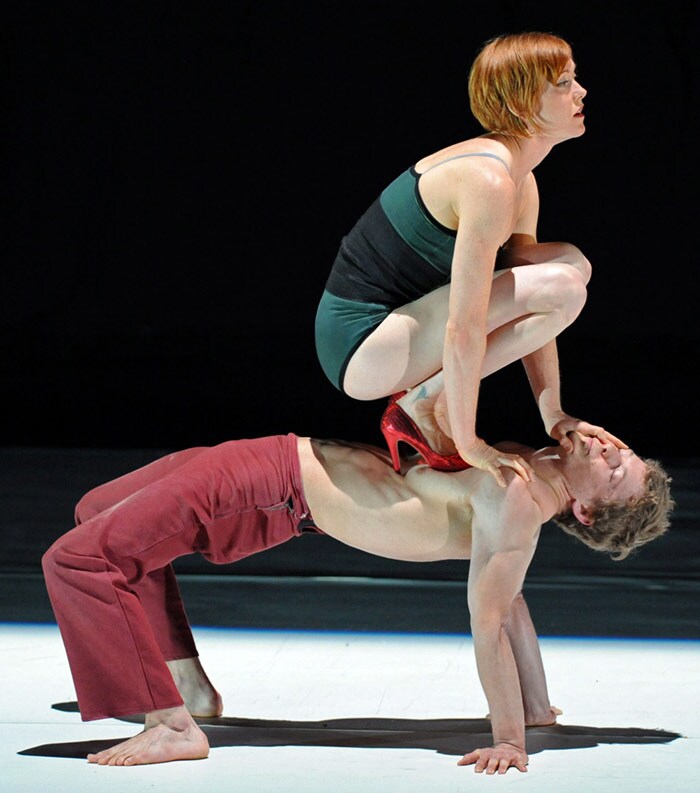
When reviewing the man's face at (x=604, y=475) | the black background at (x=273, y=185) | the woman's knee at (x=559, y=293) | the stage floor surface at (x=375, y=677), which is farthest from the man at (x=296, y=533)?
the black background at (x=273, y=185)

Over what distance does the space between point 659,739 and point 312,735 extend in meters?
0.72

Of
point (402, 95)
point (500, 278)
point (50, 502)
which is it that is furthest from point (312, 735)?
point (402, 95)

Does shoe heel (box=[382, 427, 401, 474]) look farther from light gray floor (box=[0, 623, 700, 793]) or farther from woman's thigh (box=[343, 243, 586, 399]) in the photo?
light gray floor (box=[0, 623, 700, 793])

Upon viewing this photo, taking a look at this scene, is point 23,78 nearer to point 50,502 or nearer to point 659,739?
point 50,502

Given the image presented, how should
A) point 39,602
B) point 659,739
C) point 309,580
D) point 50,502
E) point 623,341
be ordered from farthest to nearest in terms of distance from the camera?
1. point 623,341
2. point 50,502
3. point 309,580
4. point 39,602
5. point 659,739

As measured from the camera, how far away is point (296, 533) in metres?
3.03

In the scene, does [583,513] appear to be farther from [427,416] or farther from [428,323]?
[428,323]

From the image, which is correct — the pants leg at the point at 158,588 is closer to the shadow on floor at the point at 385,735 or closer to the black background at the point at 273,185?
the shadow on floor at the point at 385,735

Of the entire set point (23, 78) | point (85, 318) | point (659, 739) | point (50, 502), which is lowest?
point (659, 739)

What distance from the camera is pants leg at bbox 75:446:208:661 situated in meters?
3.08

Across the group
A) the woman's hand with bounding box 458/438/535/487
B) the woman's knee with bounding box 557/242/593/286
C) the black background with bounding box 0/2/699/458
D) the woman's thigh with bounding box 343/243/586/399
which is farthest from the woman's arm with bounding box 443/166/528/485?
the black background with bounding box 0/2/699/458

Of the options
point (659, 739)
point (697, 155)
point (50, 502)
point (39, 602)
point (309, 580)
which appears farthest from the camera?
point (697, 155)

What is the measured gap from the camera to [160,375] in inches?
333

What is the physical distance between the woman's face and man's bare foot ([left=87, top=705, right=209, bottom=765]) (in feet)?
4.66
